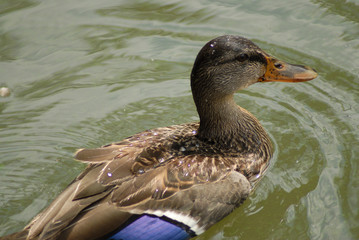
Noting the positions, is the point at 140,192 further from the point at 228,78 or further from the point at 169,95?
the point at 169,95

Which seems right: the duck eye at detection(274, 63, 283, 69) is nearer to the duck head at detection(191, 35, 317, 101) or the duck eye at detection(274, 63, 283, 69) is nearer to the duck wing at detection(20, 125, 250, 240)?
the duck head at detection(191, 35, 317, 101)

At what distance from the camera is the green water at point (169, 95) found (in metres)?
4.91

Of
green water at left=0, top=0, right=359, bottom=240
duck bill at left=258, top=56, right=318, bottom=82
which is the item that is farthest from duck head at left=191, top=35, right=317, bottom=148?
green water at left=0, top=0, right=359, bottom=240

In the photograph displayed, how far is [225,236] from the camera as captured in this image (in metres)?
4.72

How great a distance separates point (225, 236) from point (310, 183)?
1.07 m

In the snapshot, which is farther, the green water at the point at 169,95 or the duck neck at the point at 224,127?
the duck neck at the point at 224,127

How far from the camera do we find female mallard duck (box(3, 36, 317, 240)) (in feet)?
13.8

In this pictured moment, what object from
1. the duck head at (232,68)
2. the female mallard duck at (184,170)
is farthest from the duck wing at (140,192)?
the duck head at (232,68)

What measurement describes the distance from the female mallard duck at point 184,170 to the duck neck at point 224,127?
1 centimetres

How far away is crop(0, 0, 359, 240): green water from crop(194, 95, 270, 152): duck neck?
435mm

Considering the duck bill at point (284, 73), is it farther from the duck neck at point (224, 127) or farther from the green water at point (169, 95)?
the green water at point (169, 95)

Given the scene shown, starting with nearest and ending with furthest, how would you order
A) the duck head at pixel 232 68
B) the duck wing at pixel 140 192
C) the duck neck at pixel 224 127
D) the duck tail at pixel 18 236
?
1. the duck wing at pixel 140 192
2. the duck tail at pixel 18 236
3. the duck head at pixel 232 68
4. the duck neck at pixel 224 127

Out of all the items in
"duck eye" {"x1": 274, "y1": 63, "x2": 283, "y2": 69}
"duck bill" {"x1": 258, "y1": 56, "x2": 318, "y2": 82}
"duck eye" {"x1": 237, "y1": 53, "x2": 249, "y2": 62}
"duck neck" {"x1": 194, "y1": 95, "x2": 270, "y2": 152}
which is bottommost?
"duck neck" {"x1": 194, "y1": 95, "x2": 270, "y2": 152}

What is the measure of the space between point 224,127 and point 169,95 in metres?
1.43
